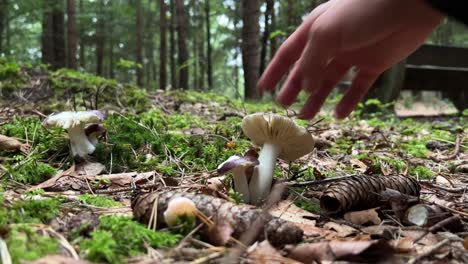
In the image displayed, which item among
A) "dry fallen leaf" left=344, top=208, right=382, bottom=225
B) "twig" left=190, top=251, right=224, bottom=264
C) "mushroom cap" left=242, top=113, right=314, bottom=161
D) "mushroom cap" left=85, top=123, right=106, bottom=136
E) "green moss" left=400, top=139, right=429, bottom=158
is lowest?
"green moss" left=400, top=139, right=429, bottom=158

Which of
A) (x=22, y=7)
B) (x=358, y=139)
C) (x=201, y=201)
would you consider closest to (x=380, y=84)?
(x=358, y=139)

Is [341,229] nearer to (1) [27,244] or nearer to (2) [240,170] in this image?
(2) [240,170]

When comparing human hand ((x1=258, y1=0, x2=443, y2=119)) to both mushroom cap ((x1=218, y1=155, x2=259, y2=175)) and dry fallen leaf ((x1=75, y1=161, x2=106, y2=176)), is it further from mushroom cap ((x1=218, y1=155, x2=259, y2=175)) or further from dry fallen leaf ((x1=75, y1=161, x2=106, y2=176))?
dry fallen leaf ((x1=75, y1=161, x2=106, y2=176))

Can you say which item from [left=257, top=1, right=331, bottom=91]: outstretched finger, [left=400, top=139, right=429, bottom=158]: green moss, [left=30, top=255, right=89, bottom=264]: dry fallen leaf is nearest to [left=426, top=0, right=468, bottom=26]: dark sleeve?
[left=257, top=1, right=331, bottom=91]: outstretched finger

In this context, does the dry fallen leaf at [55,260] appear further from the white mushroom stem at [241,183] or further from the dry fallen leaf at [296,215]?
the white mushroom stem at [241,183]

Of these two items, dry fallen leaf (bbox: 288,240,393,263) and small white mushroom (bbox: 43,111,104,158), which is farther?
small white mushroom (bbox: 43,111,104,158)

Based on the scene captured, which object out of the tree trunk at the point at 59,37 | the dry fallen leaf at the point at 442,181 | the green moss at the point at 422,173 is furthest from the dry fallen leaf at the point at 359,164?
the tree trunk at the point at 59,37

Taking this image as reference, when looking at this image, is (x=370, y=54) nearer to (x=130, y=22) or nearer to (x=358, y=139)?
(x=358, y=139)
